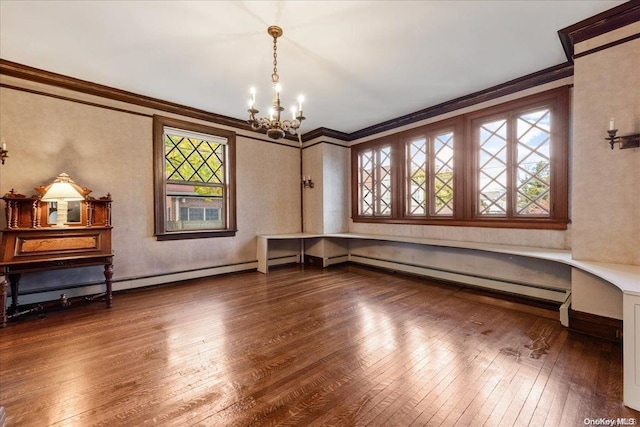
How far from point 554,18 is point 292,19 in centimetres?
244

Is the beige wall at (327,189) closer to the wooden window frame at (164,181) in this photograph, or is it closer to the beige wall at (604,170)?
the wooden window frame at (164,181)

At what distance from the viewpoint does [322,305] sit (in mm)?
3459

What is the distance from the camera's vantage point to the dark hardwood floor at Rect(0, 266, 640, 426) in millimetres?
1616

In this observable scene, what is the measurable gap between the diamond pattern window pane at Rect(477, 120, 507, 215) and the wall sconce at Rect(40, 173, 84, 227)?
18.3 feet

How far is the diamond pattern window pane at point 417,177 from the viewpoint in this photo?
4.86 metres

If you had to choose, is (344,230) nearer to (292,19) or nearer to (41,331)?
(292,19)

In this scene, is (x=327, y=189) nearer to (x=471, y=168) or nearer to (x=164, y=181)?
(x=471, y=168)

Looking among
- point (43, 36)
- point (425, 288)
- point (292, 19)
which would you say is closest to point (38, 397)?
point (43, 36)

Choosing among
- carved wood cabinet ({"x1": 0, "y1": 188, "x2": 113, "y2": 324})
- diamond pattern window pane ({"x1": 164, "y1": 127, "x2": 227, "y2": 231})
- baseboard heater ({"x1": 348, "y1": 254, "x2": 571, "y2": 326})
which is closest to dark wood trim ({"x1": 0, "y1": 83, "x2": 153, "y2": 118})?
diamond pattern window pane ({"x1": 164, "y1": 127, "x2": 227, "y2": 231})

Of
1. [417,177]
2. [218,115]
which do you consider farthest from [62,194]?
[417,177]

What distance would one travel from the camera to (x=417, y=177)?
4.97m

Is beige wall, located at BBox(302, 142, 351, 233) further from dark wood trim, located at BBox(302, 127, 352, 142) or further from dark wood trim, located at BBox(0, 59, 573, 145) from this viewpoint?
dark wood trim, located at BBox(0, 59, 573, 145)

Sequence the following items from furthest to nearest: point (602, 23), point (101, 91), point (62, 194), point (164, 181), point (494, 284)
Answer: point (164, 181)
point (494, 284)
point (101, 91)
point (62, 194)
point (602, 23)

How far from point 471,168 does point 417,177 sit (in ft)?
3.18
